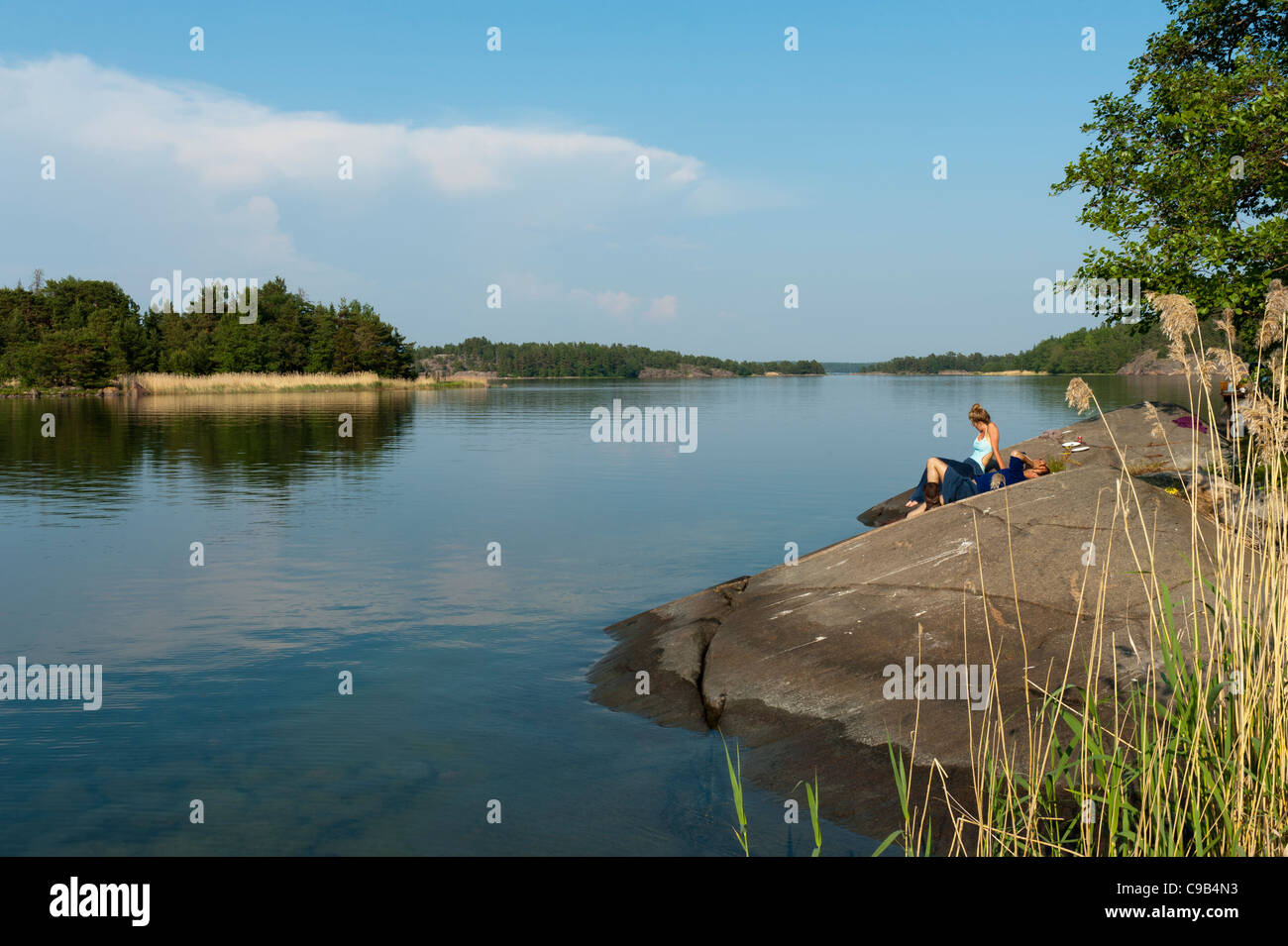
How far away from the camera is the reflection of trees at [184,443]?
31.3 metres

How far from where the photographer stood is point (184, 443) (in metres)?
42.2

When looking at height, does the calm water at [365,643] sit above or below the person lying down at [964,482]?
below

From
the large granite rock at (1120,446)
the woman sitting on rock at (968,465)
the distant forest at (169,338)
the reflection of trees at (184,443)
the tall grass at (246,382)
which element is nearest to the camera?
the woman sitting on rock at (968,465)

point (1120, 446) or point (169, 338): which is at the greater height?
point (169, 338)

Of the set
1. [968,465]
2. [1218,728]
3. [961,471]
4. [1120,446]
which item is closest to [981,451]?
[968,465]

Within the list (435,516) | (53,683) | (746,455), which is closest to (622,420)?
(746,455)

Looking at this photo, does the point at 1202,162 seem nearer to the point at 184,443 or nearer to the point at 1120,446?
the point at 1120,446

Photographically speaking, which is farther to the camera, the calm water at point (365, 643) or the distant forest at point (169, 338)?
the distant forest at point (169, 338)

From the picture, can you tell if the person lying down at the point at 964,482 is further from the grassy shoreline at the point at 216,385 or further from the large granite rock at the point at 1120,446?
the grassy shoreline at the point at 216,385

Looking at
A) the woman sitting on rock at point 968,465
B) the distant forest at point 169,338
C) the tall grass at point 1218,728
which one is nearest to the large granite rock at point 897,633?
the tall grass at point 1218,728

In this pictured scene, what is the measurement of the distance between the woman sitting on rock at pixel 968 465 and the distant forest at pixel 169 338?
278 ft

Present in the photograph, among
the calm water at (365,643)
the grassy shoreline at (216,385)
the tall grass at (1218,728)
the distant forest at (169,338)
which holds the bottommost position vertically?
the calm water at (365,643)

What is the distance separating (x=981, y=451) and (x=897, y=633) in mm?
6631
